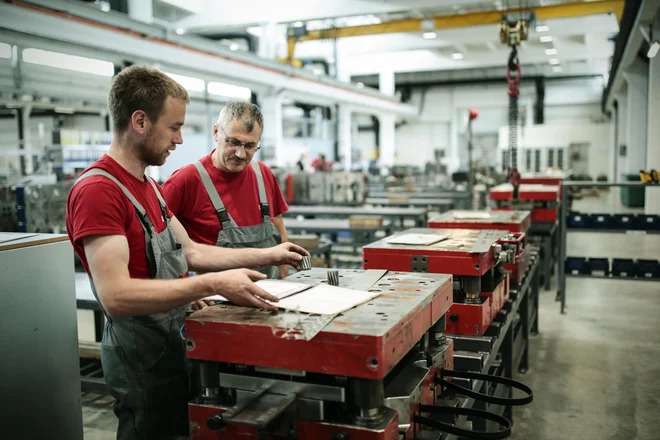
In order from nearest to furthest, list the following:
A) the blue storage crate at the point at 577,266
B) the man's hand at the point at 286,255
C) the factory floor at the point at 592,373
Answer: the man's hand at the point at 286,255
the factory floor at the point at 592,373
the blue storage crate at the point at 577,266

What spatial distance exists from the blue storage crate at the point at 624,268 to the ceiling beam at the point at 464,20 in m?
5.51

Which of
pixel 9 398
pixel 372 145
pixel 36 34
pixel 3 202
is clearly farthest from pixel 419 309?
pixel 372 145

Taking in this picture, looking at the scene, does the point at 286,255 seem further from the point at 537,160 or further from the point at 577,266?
the point at 537,160

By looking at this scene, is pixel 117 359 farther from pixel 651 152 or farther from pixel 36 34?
pixel 651 152

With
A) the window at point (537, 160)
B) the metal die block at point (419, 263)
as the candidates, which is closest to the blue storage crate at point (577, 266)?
the metal die block at point (419, 263)

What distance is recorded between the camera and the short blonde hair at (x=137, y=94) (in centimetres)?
139

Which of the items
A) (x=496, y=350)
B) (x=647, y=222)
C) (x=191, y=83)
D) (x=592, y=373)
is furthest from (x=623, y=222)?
(x=191, y=83)

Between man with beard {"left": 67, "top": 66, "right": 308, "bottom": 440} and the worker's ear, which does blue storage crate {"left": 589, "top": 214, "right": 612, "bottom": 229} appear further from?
the worker's ear

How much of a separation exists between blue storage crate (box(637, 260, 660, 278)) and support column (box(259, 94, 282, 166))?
6.92m

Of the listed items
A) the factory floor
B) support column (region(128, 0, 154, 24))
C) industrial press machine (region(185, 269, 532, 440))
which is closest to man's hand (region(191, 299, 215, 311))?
industrial press machine (region(185, 269, 532, 440))

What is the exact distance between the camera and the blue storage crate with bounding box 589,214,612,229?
16.1 feet

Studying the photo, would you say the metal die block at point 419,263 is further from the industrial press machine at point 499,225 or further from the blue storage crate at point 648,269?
the blue storage crate at point 648,269

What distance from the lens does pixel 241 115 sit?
222cm

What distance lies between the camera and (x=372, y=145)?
2344 centimetres
